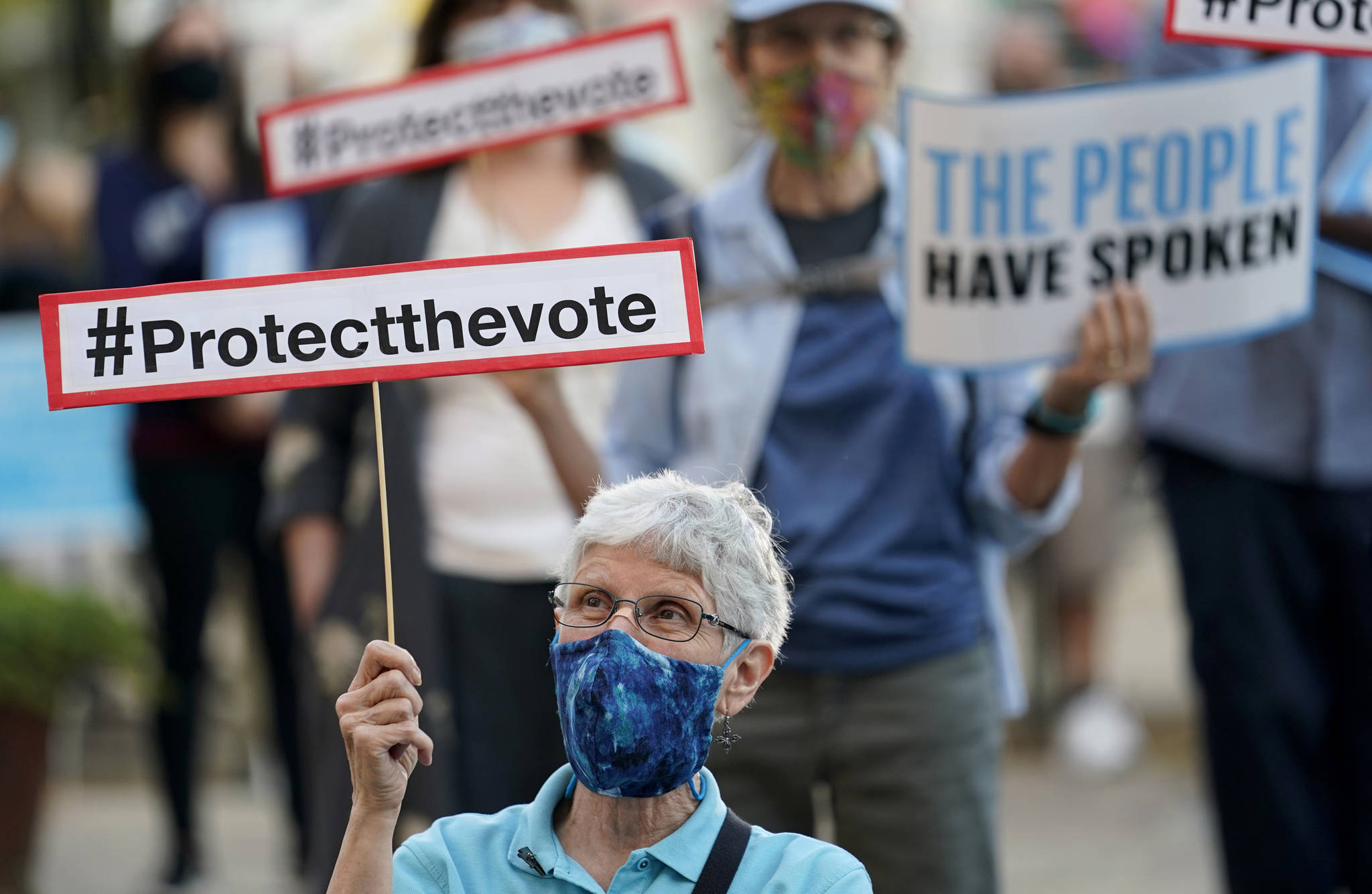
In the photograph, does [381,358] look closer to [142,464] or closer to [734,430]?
[734,430]

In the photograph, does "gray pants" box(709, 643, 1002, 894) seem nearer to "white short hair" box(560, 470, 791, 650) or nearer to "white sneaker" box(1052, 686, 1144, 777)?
"white short hair" box(560, 470, 791, 650)

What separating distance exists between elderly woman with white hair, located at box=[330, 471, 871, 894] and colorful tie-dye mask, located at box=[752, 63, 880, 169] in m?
1.15

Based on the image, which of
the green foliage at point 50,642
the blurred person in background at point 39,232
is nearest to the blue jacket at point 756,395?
the green foliage at point 50,642

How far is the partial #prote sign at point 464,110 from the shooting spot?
12.3 ft

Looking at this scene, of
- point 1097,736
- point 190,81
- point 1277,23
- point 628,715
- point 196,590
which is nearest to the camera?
point 628,715

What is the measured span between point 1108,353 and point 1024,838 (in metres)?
3.39

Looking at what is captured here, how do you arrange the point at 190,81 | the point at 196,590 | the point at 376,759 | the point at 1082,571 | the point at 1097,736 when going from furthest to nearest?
1. the point at 1082,571
2. the point at 1097,736
3. the point at 190,81
4. the point at 196,590
5. the point at 376,759

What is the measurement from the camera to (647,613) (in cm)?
238

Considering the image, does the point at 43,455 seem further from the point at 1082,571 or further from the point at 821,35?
the point at 821,35

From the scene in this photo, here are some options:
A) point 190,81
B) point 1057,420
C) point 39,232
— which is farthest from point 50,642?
point 1057,420

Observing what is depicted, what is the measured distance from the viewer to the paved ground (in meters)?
5.86

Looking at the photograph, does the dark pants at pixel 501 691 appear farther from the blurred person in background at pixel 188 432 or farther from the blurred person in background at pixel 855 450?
the blurred person in background at pixel 188 432

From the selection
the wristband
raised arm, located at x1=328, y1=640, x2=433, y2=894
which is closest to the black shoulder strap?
raised arm, located at x1=328, y1=640, x2=433, y2=894

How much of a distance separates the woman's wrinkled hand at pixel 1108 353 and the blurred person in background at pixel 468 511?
1.00 m
